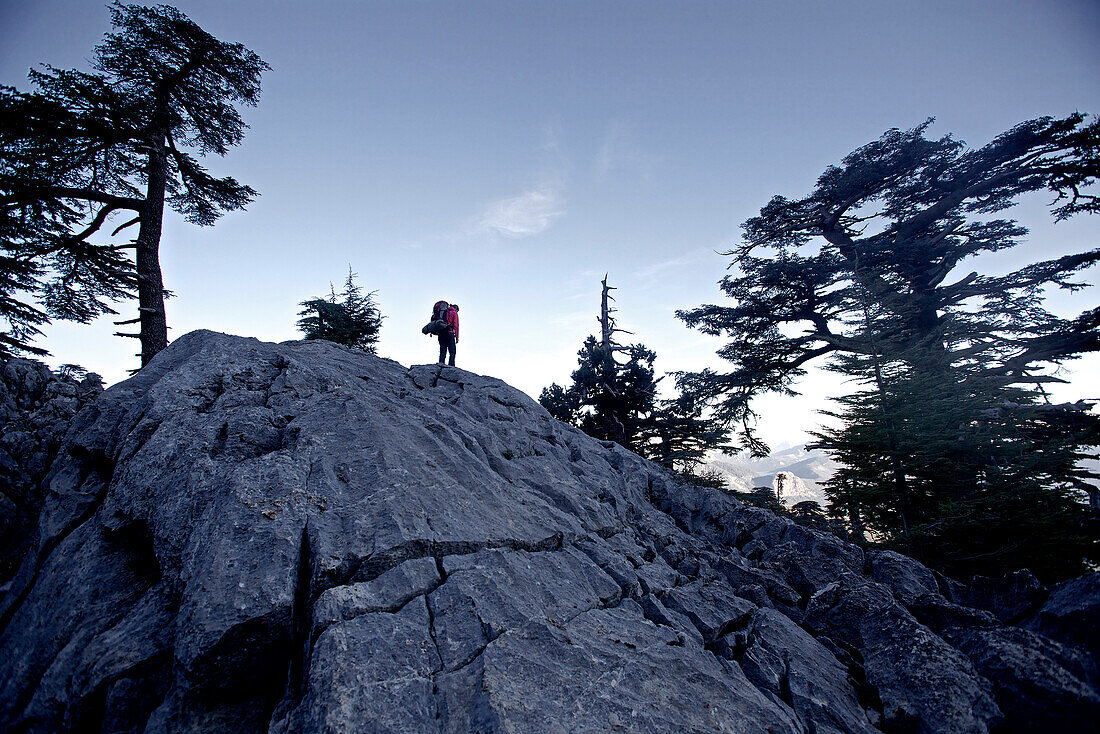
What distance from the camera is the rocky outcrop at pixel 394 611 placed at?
12.2 ft

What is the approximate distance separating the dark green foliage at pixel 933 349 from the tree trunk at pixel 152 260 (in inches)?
874

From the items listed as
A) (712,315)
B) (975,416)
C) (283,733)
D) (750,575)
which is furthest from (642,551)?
(712,315)

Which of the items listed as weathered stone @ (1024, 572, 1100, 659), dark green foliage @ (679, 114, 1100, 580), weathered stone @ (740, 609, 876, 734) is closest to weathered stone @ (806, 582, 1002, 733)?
weathered stone @ (740, 609, 876, 734)

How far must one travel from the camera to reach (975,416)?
40.9 feet

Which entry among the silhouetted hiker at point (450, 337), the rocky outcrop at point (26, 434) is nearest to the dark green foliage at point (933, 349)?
the silhouetted hiker at point (450, 337)

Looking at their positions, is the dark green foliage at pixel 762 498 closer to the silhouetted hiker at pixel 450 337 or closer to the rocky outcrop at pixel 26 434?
the silhouetted hiker at pixel 450 337

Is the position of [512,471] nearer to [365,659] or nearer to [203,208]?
[365,659]

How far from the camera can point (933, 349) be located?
15445mm

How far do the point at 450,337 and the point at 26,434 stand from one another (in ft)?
36.0

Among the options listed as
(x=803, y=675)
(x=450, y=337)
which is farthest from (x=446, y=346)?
(x=803, y=675)

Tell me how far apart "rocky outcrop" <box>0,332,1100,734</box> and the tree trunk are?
7.77 metres

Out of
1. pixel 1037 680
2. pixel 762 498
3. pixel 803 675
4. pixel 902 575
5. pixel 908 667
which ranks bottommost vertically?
pixel 803 675

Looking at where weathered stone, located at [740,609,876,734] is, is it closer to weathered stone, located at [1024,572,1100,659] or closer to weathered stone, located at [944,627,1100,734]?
weathered stone, located at [944,627,1100,734]

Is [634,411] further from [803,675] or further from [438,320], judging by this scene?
[803,675]
